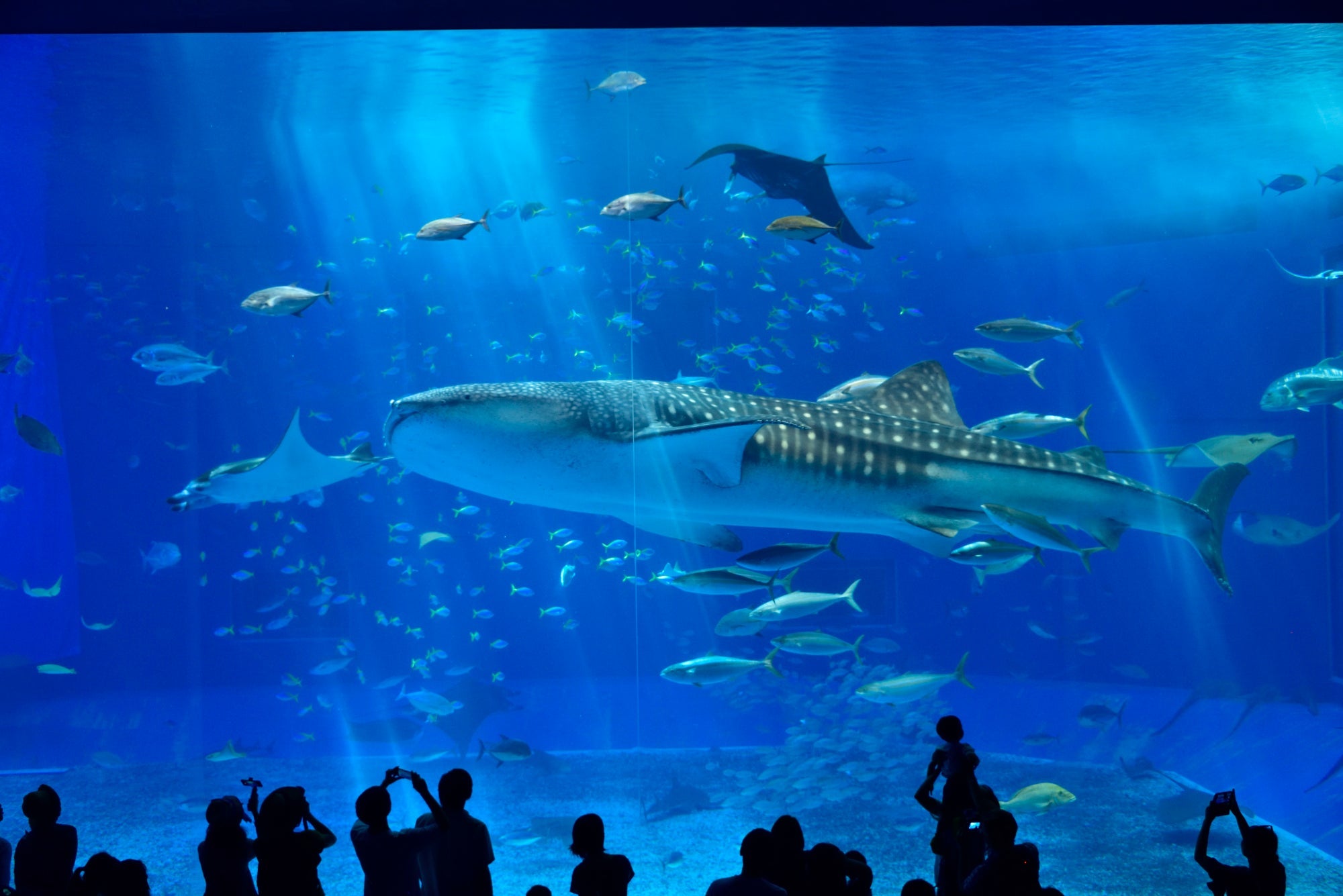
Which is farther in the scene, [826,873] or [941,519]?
[941,519]

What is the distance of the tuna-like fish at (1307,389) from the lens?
22.0 ft

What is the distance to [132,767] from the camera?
10727 mm

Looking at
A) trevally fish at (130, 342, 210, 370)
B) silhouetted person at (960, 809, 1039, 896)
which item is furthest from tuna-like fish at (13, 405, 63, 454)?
silhouetted person at (960, 809, 1039, 896)

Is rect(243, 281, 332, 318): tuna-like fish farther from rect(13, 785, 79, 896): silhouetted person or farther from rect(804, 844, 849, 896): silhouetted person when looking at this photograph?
rect(804, 844, 849, 896): silhouetted person

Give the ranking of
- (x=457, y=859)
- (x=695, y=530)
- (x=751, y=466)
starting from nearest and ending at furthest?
(x=457, y=859)
(x=751, y=466)
(x=695, y=530)

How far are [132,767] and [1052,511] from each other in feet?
40.3

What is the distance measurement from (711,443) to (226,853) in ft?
6.67

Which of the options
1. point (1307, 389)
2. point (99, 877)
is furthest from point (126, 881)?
point (1307, 389)

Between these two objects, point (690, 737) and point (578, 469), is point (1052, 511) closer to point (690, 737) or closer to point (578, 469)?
point (578, 469)

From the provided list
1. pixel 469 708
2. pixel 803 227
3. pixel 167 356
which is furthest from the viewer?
pixel 469 708

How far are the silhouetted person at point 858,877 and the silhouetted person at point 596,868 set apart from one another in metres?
0.59

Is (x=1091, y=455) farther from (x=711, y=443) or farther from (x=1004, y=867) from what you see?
(x=1004, y=867)

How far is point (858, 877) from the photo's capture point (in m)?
2.13

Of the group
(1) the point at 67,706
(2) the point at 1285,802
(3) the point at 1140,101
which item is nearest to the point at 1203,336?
(3) the point at 1140,101
